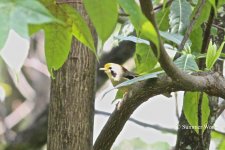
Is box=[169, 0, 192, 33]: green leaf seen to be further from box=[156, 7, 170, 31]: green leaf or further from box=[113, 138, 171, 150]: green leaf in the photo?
box=[113, 138, 171, 150]: green leaf

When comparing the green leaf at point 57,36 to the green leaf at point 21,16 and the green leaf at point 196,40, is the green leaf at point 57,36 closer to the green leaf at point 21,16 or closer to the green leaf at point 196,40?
the green leaf at point 21,16

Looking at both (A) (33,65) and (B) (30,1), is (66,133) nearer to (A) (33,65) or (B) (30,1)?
(B) (30,1)

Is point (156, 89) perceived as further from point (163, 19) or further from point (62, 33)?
point (163, 19)

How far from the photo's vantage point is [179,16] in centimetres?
130

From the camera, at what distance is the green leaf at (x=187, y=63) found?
1.07 metres

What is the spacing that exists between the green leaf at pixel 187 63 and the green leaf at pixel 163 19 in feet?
0.74

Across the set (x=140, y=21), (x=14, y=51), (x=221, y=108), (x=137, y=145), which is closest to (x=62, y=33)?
(x=14, y=51)

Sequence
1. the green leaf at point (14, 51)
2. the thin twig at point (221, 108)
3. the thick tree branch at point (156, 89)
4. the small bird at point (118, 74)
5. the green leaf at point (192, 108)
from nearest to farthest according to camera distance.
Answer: the green leaf at point (14, 51)
the thick tree branch at point (156, 89)
the green leaf at point (192, 108)
the thin twig at point (221, 108)
the small bird at point (118, 74)

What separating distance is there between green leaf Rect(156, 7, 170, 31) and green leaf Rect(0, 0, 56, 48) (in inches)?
27.7

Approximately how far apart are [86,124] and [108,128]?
8.8 inches

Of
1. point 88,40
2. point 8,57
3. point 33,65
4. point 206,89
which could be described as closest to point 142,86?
point 206,89

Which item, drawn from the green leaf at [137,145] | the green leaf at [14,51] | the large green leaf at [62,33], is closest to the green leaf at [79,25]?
the large green leaf at [62,33]

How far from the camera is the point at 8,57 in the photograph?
766 mm

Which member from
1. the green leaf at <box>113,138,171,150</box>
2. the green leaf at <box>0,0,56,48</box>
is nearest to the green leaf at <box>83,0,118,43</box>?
the green leaf at <box>0,0,56,48</box>
